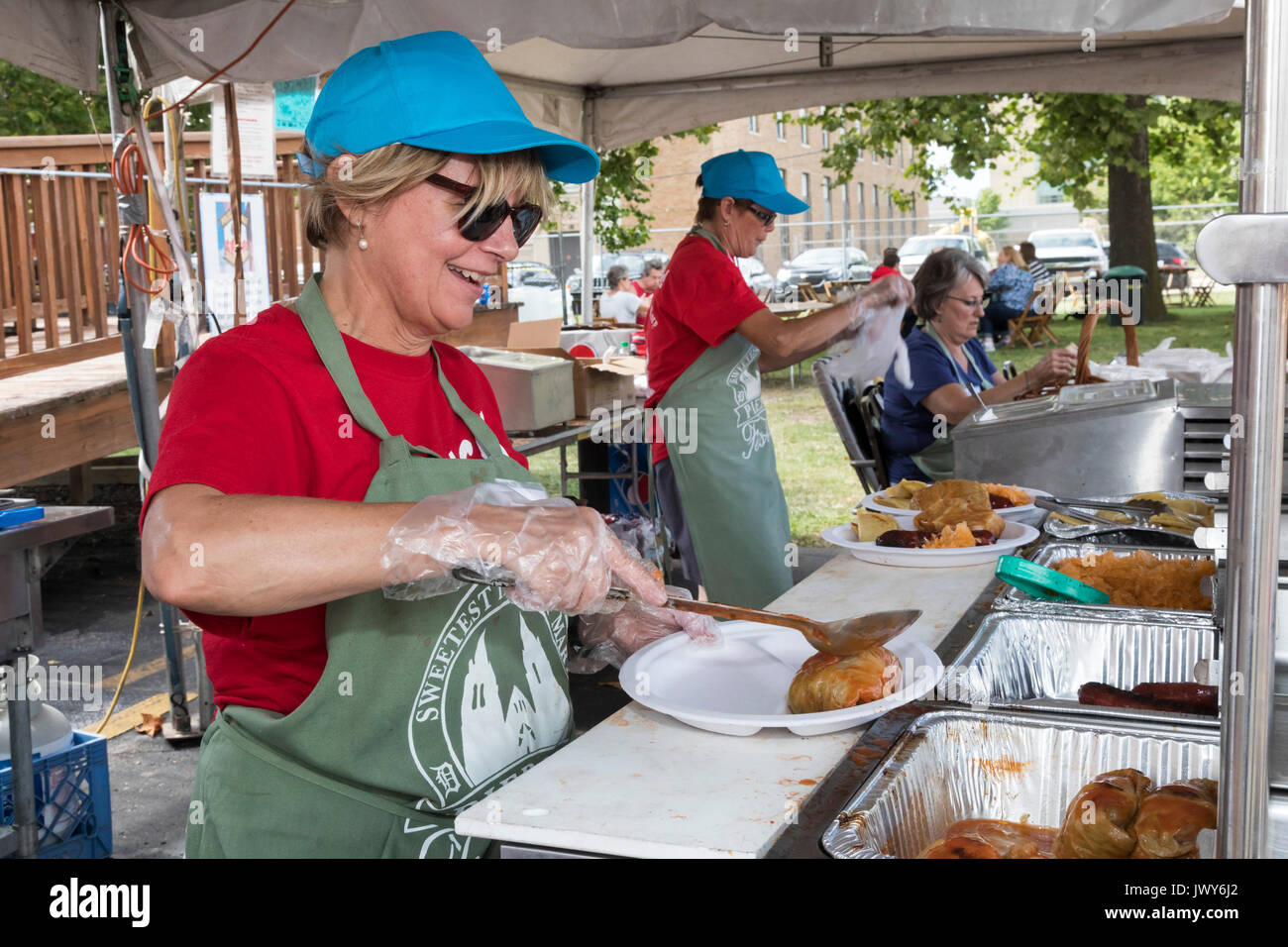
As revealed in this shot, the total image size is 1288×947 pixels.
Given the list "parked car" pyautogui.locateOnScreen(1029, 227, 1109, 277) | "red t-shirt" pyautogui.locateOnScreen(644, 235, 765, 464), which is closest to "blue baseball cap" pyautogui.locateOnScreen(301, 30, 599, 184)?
"red t-shirt" pyautogui.locateOnScreen(644, 235, 765, 464)

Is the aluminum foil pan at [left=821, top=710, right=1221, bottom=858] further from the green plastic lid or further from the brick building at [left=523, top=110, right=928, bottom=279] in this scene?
the brick building at [left=523, top=110, right=928, bottom=279]

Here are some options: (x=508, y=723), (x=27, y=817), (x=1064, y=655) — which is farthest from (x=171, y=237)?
(x=1064, y=655)

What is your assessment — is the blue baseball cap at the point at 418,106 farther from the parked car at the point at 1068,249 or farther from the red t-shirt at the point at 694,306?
the parked car at the point at 1068,249

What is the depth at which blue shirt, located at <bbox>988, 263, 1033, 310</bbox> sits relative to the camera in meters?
19.0

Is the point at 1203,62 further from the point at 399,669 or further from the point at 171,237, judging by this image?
the point at 399,669

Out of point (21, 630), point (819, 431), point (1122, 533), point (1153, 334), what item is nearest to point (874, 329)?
point (1122, 533)

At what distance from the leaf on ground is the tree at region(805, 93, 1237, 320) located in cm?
1067

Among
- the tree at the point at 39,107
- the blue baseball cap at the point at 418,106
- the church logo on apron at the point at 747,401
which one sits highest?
the tree at the point at 39,107

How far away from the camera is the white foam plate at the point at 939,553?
2.66 metres

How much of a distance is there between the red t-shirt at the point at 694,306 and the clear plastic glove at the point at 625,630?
2.18 meters

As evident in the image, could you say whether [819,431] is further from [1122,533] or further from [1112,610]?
[1112,610]

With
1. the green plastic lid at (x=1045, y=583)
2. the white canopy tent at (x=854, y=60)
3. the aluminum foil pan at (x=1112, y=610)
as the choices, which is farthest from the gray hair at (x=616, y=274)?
the green plastic lid at (x=1045, y=583)

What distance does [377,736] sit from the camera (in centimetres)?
163

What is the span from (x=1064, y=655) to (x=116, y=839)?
131 inches
